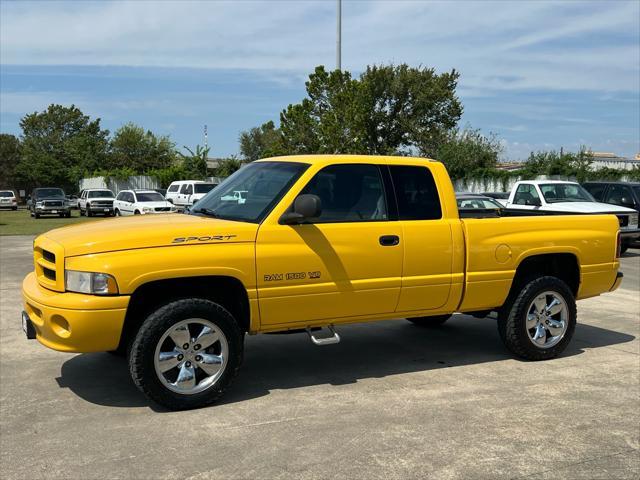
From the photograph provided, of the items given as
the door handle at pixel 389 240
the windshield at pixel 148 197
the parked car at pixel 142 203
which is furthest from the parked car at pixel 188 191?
the door handle at pixel 389 240

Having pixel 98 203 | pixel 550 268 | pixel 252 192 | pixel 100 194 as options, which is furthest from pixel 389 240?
pixel 100 194

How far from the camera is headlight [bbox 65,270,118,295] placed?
4.59 m

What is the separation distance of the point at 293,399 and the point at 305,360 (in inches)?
45.8

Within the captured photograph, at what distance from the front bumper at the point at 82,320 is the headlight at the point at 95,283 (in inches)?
1.5

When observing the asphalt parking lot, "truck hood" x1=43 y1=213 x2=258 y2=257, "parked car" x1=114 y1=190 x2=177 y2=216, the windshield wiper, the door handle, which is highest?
the windshield wiper

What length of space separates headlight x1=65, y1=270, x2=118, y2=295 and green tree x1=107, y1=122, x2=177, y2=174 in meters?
64.8

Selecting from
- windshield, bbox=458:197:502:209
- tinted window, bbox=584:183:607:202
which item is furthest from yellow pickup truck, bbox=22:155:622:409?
tinted window, bbox=584:183:607:202

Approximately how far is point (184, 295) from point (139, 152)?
217ft

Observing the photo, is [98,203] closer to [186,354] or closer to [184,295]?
[184,295]

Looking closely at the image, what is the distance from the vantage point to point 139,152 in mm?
68125

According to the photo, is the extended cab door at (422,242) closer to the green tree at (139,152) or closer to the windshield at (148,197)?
the windshield at (148,197)

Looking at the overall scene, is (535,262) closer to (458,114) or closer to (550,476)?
(550,476)

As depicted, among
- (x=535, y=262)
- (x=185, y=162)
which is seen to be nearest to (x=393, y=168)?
(x=535, y=262)

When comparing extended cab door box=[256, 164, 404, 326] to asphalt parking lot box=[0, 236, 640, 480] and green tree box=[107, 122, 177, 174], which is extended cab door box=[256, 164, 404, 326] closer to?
asphalt parking lot box=[0, 236, 640, 480]
